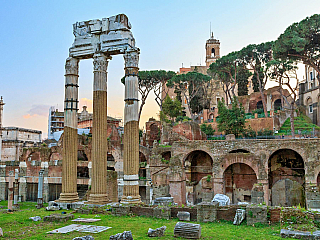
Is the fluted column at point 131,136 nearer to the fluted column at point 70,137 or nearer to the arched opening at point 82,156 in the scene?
the fluted column at point 70,137

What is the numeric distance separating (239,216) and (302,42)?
52.8 feet

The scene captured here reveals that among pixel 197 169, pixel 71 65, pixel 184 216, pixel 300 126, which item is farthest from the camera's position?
pixel 300 126

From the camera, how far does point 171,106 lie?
125ft

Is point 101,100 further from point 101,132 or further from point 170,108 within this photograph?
point 170,108

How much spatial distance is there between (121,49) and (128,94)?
159cm

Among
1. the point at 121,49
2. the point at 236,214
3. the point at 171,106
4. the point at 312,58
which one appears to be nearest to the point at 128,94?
the point at 121,49

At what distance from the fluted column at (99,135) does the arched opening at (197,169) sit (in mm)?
12096

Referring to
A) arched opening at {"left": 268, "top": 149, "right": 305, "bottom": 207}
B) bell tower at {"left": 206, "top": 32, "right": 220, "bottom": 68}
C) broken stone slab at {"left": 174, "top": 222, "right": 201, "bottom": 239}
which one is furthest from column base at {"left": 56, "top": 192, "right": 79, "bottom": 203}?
bell tower at {"left": 206, "top": 32, "right": 220, "bottom": 68}

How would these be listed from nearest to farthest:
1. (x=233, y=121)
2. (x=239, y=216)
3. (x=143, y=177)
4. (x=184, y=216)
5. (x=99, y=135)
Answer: (x=239, y=216) → (x=184, y=216) → (x=99, y=135) → (x=143, y=177) → (x=233, y=121)

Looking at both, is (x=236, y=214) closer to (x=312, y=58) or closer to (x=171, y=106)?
(x=312, y=58)

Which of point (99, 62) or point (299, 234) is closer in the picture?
point (299, 234)

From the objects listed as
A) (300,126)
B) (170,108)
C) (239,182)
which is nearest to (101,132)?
(239,182)

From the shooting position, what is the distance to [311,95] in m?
34.4

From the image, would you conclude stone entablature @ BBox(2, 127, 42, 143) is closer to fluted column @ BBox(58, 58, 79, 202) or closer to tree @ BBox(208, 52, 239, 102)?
tree @ BBox(208, 52, 239, 102)
